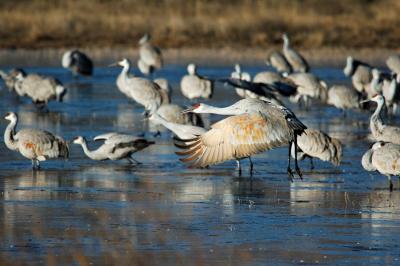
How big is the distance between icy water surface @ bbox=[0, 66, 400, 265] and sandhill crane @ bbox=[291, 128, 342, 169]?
21 centimetres

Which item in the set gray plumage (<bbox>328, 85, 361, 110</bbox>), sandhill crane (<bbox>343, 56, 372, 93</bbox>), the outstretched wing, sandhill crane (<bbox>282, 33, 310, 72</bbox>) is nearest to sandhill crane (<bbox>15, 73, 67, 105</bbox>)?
gray plumage (<bbox>328, 85, 361, 110</bbox>)

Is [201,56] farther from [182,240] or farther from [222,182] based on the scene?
[182,240]

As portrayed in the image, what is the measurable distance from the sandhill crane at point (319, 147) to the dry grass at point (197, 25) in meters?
24.1

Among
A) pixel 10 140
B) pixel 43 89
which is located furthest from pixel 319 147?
pixel 43 89

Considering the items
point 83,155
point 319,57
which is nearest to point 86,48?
point 319,57

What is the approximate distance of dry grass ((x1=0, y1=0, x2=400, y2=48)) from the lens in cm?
3853

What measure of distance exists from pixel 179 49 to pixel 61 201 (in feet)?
87.9

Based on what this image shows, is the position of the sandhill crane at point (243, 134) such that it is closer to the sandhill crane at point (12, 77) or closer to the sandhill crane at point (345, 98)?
the sandhill crane at point (345, 98)

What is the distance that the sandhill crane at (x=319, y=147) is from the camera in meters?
14.0

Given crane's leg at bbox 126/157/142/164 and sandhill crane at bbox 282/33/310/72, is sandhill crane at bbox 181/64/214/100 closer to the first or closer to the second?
sandhill crane at bbox 282/33/310/72

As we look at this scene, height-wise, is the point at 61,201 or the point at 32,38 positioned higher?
the point at 32,38

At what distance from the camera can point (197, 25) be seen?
4031cm

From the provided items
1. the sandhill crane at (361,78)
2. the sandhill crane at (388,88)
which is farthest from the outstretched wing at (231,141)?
the sandhill crane at (361,78)

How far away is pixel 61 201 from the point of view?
1130cm
